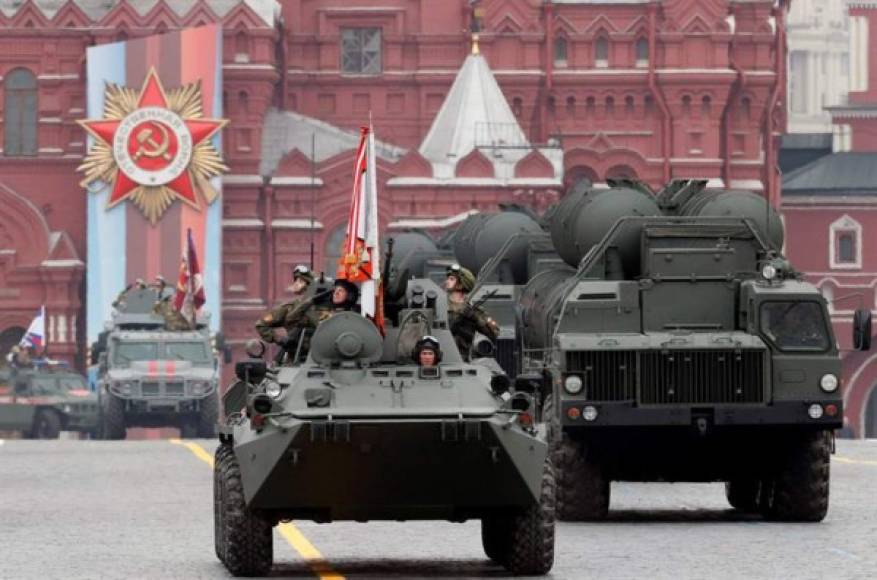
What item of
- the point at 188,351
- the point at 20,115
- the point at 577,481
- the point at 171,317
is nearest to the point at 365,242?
the point at 577,481

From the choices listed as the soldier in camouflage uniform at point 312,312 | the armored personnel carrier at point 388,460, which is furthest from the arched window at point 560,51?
the armored personnel carrier at point 388,460

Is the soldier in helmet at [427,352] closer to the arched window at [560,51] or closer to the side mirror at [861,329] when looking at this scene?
the side mirror at [861,329]

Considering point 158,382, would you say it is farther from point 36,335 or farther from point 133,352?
point 36,335

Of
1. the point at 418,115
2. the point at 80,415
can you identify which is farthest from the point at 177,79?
the point at 80,415

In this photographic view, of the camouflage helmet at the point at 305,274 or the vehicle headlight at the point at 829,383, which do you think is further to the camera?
the vehicle headlight at the point at 829,383

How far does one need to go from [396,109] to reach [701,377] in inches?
2675

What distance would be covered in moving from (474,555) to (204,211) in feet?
222

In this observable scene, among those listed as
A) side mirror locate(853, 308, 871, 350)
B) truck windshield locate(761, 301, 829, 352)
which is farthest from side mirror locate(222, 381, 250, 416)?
side mirror locate(853, 308, 871, 350)

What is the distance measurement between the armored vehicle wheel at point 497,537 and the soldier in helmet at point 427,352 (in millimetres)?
983

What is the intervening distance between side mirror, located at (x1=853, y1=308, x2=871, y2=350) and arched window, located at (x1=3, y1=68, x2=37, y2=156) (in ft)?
215

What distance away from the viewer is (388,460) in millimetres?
17781

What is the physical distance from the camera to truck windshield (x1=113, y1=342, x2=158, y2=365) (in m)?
51.5

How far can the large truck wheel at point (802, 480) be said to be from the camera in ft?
78.6

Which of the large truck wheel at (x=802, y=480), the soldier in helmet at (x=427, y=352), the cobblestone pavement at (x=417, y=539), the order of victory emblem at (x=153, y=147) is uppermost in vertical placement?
the order of victory emblem at (x=153, y=147)
